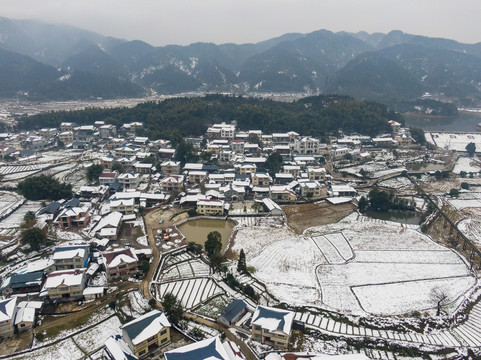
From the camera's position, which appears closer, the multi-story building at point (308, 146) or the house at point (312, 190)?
the house at point (312, 190)

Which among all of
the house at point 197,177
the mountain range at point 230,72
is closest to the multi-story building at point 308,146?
the house at point 197,177

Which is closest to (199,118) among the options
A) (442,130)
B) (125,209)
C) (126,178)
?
(126,178)

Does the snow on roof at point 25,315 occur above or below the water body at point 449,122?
above

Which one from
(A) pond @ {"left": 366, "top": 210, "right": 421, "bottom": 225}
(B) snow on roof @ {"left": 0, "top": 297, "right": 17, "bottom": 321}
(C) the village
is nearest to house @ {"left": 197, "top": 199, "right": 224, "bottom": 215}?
(C) the village

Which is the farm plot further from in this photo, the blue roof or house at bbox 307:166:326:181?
house at bbox 307:166:326:181

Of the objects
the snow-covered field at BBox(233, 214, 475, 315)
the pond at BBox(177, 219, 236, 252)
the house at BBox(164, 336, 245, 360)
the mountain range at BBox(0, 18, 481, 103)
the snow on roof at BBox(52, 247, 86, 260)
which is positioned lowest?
the pond at BBox(177, 219, 236, 252)

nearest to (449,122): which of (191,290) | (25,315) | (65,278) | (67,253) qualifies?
(191,290)

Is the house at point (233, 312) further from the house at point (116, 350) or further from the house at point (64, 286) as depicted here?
the house at point (64, 286)
